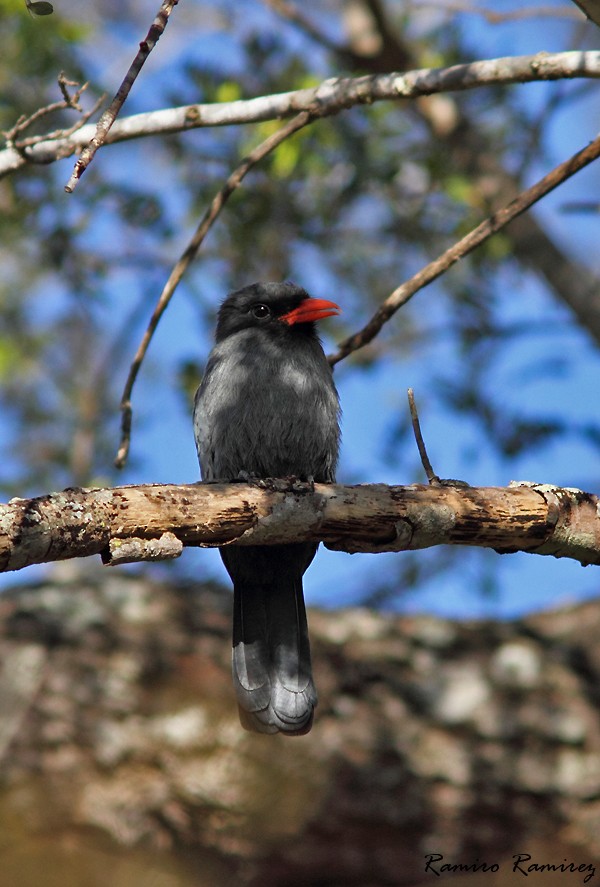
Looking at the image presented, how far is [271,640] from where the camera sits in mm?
4910

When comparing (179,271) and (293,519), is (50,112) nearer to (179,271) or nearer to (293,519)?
(179,271)

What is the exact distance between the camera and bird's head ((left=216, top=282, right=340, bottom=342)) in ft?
18.0

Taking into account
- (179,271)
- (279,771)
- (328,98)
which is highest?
(328,98)

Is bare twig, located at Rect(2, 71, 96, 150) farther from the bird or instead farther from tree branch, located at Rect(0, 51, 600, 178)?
the bird

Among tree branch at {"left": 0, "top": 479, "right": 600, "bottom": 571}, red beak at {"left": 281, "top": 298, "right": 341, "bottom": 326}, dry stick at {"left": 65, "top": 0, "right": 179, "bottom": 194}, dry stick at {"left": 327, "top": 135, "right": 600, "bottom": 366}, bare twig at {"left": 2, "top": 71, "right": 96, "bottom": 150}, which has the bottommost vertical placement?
tree branch at {"left": 0, "top": 479, "right": 600, "bottom": 571}

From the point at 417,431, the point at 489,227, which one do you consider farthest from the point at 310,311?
the point at 417,431

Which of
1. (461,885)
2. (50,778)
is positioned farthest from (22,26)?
(461,885)

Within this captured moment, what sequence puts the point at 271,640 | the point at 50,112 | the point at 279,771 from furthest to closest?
the point at 279,771 < the point at 271,640 < the point at 50,112

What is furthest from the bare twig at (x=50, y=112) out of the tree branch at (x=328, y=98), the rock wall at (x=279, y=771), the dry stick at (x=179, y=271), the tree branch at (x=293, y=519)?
the rock wall at (x=279, y=771)

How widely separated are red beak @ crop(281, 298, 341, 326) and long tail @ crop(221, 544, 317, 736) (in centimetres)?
126

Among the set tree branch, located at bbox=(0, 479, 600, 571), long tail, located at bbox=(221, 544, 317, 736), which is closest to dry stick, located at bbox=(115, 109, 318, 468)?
long tail, located at bbox=(221, 544, 317, 736)

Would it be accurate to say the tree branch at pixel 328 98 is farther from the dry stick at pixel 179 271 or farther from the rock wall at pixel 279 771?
the rock wall at pixel 279 771

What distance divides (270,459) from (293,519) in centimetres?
126

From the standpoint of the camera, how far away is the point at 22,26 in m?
6.84
